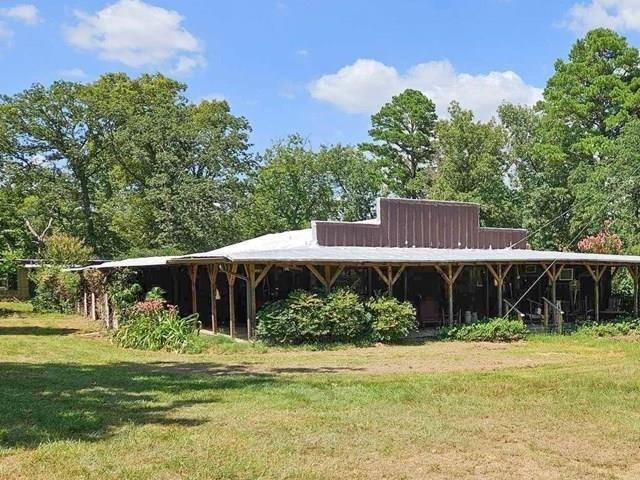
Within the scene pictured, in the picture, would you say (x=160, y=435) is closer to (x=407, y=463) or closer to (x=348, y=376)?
(x=407, y=463)

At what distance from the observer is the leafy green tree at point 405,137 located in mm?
43438

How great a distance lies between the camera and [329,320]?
15531 millimetres

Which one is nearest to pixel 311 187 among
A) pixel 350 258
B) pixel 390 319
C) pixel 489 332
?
pixel 489 332

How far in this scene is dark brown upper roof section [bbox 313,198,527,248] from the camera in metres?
21.8

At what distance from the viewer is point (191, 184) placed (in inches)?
1457

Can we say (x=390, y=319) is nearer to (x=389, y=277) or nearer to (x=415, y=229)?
(x=389, y=277)

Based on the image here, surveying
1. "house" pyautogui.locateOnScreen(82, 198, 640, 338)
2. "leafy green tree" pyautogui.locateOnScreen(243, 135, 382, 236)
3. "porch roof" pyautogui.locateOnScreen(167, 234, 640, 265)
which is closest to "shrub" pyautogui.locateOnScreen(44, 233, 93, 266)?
"house" pyautogui.locateOnScreen(82, 198, 640, 338)

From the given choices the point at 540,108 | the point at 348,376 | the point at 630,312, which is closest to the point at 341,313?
the point at 348,376

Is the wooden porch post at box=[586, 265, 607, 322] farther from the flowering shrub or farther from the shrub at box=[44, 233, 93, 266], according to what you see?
the shrub at box=[44, 233, 93, 266]

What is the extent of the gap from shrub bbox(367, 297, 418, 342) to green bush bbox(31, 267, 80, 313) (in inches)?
664

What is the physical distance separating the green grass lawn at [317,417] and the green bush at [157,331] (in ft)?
4.75

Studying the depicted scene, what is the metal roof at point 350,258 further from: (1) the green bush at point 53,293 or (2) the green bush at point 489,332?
(1) the green bush at point 53,293

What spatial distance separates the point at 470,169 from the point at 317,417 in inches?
1299

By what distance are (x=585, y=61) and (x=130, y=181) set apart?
92.7ft
